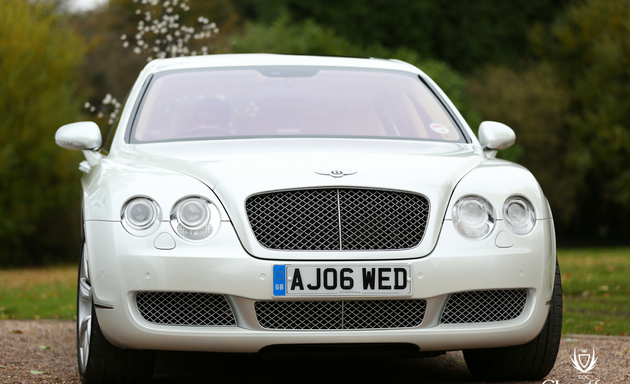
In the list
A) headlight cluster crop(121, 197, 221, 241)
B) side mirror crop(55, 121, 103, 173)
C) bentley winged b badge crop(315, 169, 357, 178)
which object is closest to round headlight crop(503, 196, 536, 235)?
bentley winged b badge crop(315, 169, 357, 178)

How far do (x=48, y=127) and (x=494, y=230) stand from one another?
2034 cm

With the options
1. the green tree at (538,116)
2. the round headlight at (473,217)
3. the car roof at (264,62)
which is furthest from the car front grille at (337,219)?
the green tree at (538,116)

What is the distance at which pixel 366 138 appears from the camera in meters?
4.37

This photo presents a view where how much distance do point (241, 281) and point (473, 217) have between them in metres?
1.02

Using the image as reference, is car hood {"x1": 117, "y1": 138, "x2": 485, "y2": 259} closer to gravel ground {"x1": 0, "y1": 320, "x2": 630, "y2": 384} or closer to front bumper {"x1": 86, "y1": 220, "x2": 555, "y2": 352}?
front bumper {"x1": 86, "y1": 220, "x2": 555, "y2": 352}

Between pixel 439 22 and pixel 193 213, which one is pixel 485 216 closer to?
pixel 193 213

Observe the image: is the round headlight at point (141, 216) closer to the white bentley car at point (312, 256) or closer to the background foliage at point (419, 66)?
the white bentley car at point (312, 256)

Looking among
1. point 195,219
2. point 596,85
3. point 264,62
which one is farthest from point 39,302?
point 596,85

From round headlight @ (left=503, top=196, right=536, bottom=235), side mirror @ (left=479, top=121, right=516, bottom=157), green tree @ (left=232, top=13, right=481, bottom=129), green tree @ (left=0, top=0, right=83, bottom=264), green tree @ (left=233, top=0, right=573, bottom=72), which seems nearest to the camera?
round headlight @ (left=503, top=196, right=536, bottom=235)

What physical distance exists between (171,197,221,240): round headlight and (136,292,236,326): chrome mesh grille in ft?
0.82

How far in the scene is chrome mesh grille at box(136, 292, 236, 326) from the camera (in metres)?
3.49

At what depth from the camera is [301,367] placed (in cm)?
478

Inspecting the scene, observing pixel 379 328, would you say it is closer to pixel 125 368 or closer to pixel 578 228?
pixel 125 368

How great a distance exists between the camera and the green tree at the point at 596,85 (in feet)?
97.0
